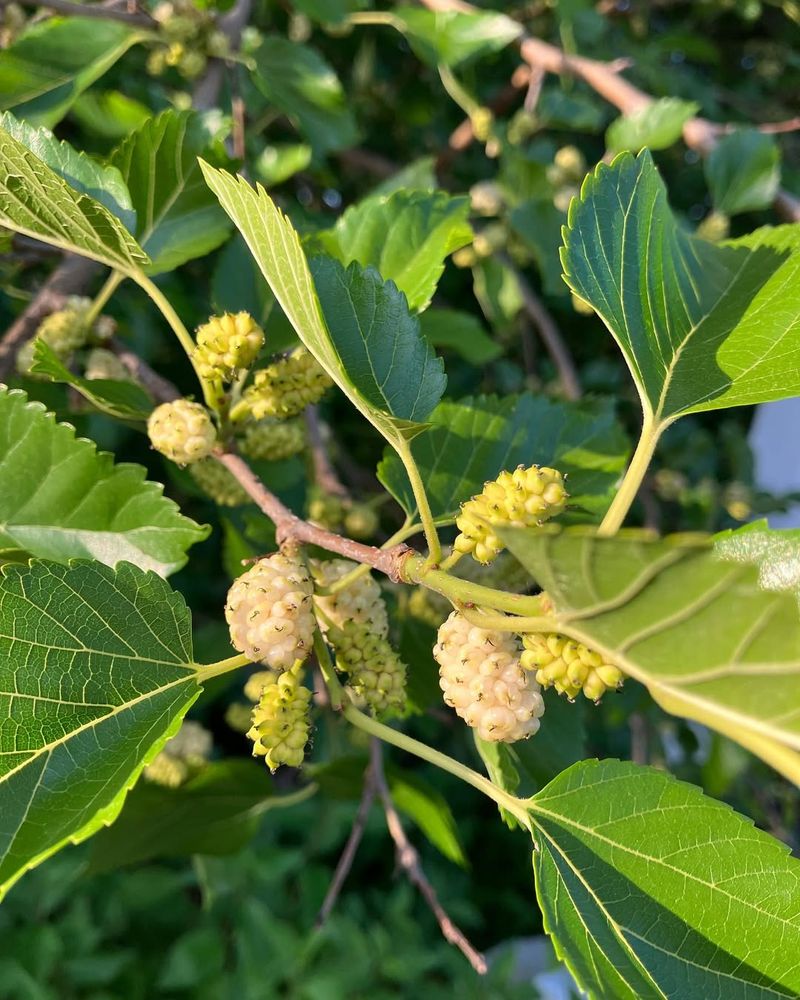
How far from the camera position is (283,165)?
1164 mm

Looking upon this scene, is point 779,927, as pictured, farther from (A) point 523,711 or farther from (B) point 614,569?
(B) point 614,569

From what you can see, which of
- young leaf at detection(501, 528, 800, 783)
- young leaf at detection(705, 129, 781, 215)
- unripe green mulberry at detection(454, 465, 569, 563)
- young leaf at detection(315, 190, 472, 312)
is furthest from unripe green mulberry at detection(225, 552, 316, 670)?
young leaf at detection(705, 129, 781, 215)

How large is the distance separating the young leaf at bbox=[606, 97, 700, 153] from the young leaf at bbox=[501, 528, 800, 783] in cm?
112

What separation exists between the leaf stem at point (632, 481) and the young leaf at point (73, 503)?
0.32 metres

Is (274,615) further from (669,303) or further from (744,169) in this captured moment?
(744,169)

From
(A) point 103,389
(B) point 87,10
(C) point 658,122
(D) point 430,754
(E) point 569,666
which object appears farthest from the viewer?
(C) point 658,122

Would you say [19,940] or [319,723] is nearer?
[319,723]

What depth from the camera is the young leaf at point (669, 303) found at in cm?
55

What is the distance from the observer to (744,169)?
1.36 m

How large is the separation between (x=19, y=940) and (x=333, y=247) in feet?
4.94

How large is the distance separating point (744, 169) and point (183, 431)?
1192 mm

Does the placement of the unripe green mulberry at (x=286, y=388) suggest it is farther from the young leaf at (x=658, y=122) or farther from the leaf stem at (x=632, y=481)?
the young leaf at (x=658, y=122)

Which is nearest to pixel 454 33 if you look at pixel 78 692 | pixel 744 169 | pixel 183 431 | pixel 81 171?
pixel 744 169

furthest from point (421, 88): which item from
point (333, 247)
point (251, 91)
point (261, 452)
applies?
point (261, 452)
